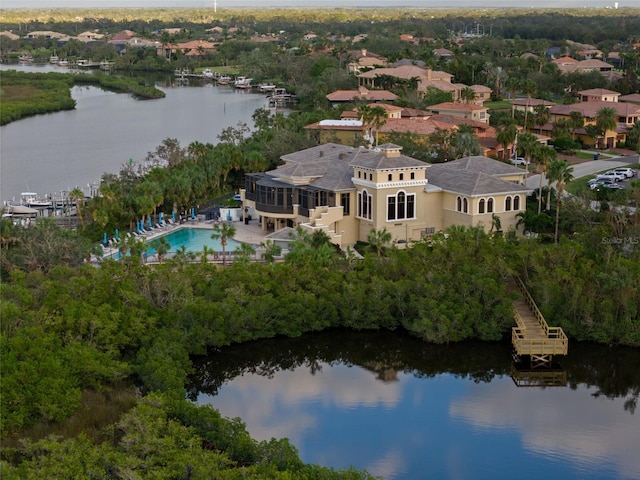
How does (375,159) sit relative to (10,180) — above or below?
above

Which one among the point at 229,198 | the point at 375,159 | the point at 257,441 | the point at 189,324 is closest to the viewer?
the point at 257,441

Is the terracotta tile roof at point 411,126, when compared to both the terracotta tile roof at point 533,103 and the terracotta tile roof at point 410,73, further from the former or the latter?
the terracotta tile roof at point 410,73

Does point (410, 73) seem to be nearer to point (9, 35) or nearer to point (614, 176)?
point (614, 176)

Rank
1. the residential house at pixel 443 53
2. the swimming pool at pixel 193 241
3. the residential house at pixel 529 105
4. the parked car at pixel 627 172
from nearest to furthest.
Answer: the swimming pool at pixel 193 241
the parked car at pixel 627 172
the residential house at pixel 529 105
the residential house at pixel 443 53

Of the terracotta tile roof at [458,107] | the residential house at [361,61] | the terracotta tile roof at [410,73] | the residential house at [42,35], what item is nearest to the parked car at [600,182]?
the terracotta tile roof at [458,107]

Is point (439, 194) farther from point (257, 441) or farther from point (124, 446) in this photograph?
point (124, 446)

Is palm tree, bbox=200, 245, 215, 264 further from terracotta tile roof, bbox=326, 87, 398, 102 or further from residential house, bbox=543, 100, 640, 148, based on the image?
terracotta tile roof, bbox=326, 87, 398, 102

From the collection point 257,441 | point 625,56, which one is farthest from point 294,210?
point 625,56
